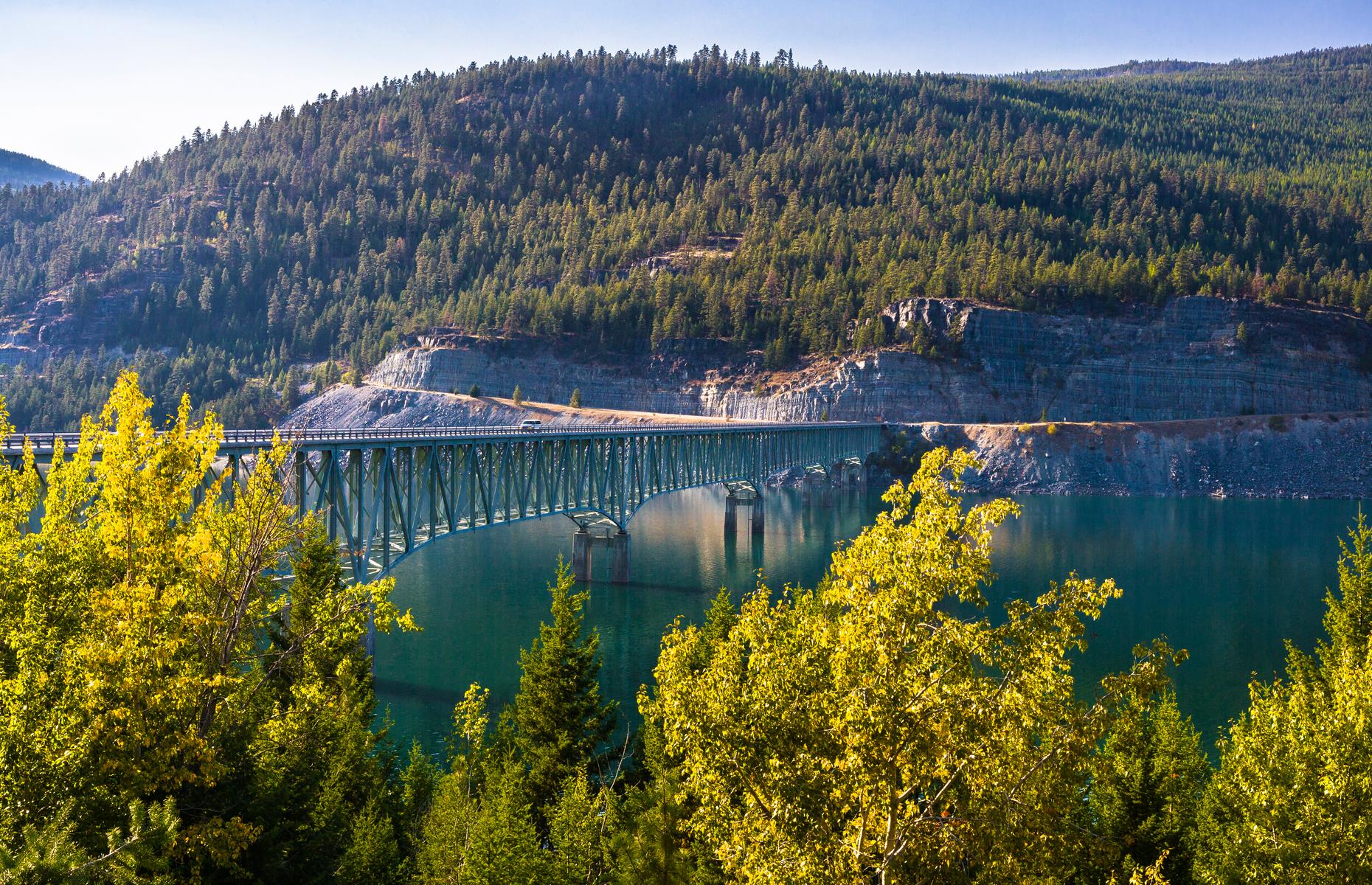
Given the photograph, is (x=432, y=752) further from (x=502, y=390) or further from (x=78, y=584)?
(x=502, y=390)

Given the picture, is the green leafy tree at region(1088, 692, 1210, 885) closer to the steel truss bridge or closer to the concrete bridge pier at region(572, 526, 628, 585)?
the steel truss bridge

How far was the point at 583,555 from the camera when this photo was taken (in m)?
74.0

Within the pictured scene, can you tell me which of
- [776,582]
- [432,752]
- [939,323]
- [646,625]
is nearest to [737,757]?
[432,752]

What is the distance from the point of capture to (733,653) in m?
16.6

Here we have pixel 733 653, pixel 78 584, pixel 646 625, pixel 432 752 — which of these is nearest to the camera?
pixel 733 653

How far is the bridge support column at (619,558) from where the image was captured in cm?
7181

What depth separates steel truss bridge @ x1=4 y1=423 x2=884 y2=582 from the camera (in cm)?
4825

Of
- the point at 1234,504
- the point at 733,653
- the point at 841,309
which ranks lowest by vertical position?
the point at 1234,504

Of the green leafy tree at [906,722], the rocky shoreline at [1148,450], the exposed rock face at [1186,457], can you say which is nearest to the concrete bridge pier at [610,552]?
the green leafy tree at [906,722]

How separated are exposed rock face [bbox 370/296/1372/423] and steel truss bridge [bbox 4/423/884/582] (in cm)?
4661

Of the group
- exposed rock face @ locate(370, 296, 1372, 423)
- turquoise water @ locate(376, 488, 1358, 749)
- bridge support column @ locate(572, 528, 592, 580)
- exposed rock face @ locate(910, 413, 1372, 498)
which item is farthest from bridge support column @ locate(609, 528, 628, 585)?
exposed rock face @ locate(370, 296, 1372, 423)

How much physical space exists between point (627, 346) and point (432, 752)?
456ft

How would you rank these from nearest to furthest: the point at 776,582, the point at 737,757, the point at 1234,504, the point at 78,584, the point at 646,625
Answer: the point at 737,757, the point at 78,584, the point at 646,625, the point at 776,582, the point at 1234,504

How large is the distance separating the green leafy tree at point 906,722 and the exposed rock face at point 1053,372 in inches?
5565
